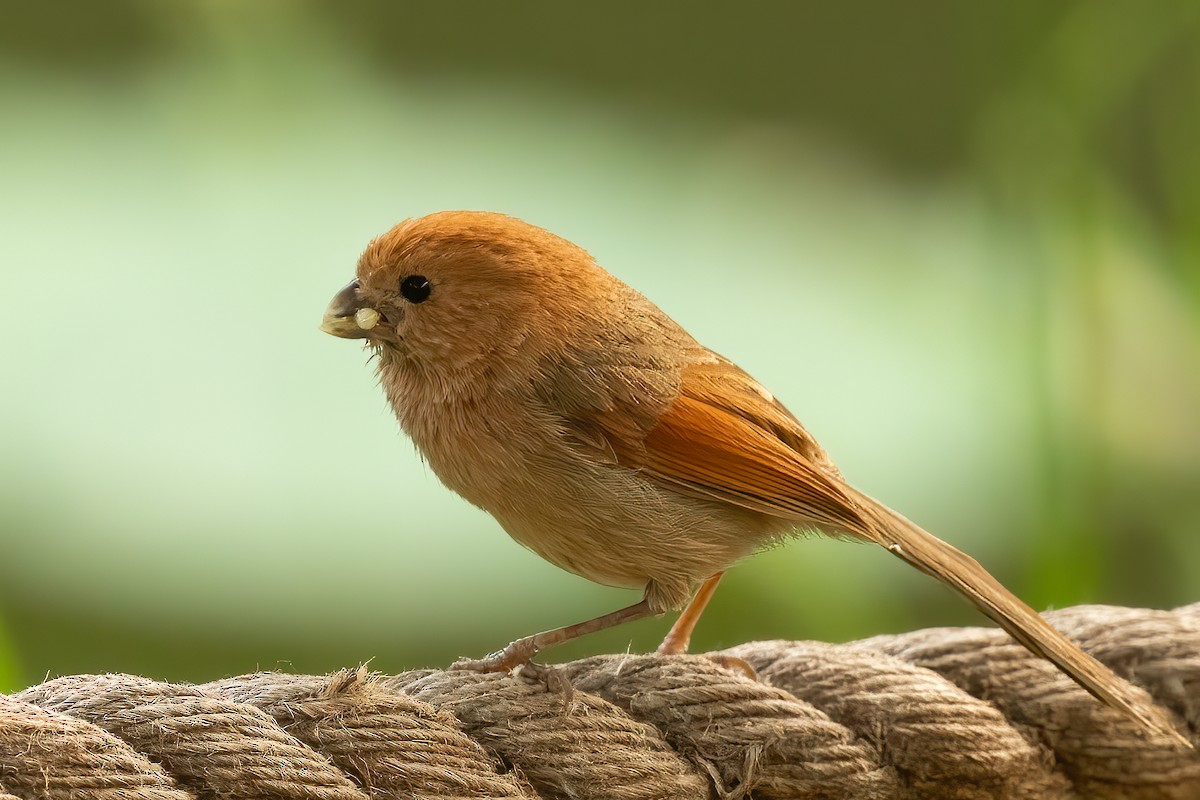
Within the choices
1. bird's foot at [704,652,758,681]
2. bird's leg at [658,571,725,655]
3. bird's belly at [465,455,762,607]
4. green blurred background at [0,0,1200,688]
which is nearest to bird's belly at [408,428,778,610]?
bird's belly at [465,455,762,607]

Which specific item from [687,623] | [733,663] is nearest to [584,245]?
[687,623]

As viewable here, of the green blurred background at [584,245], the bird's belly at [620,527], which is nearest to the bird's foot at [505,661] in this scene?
the bird's belly at [620,527]

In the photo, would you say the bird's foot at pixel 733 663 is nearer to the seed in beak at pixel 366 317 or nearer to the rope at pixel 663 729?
the rope at pixel 663 729

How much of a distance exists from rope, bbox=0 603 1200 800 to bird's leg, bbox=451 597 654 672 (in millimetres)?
82

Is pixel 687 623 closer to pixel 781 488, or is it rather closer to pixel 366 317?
pixel 781 488

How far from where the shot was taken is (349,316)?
2146 millimetres

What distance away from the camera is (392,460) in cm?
384

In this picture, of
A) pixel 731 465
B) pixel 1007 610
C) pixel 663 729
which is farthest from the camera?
pixel 731 465

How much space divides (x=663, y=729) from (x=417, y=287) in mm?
762

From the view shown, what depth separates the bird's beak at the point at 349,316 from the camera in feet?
7.02

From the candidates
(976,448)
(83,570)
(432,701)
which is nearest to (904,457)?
(976,448)

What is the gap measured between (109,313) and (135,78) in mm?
930

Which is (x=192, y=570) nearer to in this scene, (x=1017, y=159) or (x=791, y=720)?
(x=791, y=720)

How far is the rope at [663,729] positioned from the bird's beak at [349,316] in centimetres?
58
